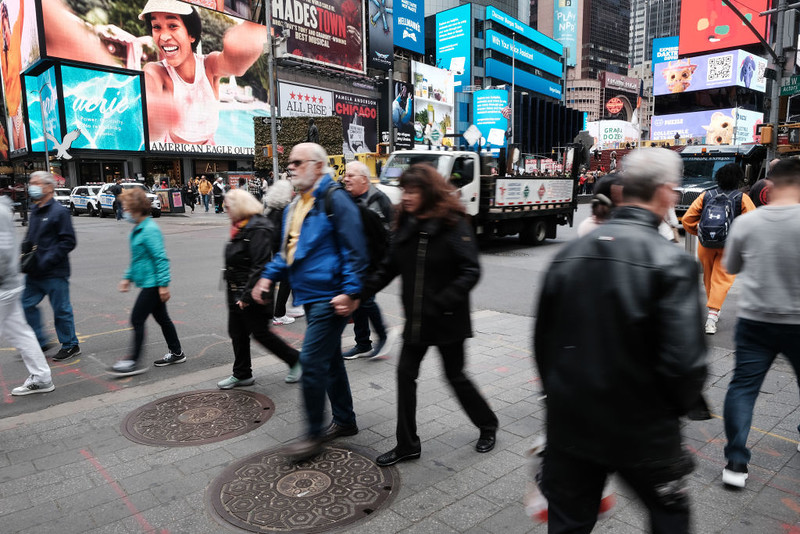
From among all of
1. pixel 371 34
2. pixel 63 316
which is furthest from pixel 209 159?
pixel 63 316

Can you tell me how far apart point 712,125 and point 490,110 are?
93.6 feet

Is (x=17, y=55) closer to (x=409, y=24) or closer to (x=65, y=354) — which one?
(x=409, y=24)

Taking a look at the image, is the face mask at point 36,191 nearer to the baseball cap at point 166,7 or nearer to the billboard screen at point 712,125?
the baseball cap at point 166,7

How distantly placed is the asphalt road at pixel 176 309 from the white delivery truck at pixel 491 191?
684 millimetres

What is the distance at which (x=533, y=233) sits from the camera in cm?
1552

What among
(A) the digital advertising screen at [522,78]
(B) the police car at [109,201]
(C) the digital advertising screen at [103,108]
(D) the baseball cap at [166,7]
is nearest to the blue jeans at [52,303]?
(B) the police car at [109,201]

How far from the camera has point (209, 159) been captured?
47438 mm

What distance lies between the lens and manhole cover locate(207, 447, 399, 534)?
114 inches

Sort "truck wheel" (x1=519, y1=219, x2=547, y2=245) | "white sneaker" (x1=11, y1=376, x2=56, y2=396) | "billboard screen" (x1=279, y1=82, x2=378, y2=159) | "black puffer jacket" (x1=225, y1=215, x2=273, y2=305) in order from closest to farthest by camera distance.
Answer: "black puffer jacket" (x1=225, y1=215, x2=273, y2=305) < "white sneaker" (x1=11, y1=376, x2=56, y2=396) < "truck wheel" (x1=519, y1=219, x2=547, y2=245) < "billboard screen" (x1=279, y1=82, x2=378, y2=159)

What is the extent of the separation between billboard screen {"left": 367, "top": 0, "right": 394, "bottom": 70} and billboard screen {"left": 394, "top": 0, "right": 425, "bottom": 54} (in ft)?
17.4

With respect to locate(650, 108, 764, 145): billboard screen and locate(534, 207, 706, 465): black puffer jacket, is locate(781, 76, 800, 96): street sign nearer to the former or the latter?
locate(534, 207, 706, 465): black puffer jacket

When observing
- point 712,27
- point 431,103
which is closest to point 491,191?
point 431,103

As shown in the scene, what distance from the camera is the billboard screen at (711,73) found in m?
63.8

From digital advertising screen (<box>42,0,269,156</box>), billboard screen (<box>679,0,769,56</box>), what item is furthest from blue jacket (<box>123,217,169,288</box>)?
billboard screen (<box>679,0,769,56</box>)
